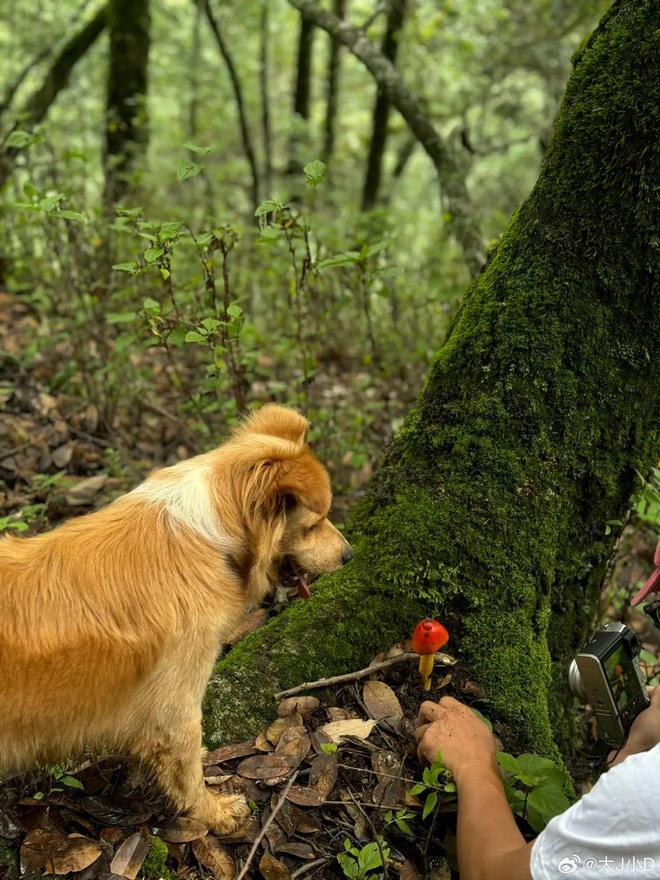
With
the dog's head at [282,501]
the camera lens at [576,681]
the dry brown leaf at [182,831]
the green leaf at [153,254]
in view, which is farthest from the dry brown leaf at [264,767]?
the green leaf at [153,254]

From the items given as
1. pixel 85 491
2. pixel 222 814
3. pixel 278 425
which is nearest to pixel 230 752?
pixel 222 814

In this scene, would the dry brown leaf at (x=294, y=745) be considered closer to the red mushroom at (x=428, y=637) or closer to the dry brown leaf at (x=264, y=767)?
the dry brown leaf at (x=264, y=767)

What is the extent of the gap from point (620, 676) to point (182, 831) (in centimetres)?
178

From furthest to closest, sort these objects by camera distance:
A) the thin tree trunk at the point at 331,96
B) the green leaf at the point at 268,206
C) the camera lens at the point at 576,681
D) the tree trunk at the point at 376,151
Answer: the thin tree trunk at the point at 331,96, the tree trunk at the point at 376,151, the green leaf at the point at 268,206, the camera lens at the point at 576,681

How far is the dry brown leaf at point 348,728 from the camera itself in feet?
9.70

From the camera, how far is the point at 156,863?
259cm

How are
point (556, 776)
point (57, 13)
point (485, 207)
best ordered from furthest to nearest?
point (485, 207) < point (57, 13) < point (556, 776)

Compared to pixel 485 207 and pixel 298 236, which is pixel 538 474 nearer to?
pixel 298 236

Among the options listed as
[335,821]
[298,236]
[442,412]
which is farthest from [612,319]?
[335,821]

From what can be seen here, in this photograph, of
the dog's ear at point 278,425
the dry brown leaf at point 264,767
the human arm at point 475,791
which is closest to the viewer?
the human arm at point 475,791

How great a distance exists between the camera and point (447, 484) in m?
3.36

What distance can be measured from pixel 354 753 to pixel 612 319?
7.05ft

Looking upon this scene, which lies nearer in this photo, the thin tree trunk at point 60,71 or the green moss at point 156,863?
the green moss at point 156,863

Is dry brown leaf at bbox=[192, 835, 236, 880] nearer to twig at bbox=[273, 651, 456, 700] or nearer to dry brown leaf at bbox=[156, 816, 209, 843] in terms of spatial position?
dry brown leaf at bbox=[156, 816, 209, 843]
